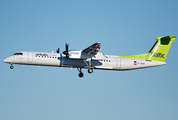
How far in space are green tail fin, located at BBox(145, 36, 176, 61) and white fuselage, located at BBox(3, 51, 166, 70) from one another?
192cm

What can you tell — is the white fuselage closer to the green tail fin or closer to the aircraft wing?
the aircraft wing

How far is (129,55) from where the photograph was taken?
33.9m

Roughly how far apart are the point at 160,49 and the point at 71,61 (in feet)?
36.7

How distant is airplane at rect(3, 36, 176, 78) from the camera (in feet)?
100

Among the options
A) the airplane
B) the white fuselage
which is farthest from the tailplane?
the white fuselage

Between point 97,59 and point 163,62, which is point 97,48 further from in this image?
point 163,62

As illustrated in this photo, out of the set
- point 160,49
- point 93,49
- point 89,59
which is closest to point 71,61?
point 89,59

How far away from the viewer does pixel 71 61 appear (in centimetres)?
3114

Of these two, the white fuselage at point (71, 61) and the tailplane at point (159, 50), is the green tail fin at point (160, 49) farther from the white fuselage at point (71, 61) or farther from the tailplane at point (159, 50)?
the white fuselage at point (71, 61)

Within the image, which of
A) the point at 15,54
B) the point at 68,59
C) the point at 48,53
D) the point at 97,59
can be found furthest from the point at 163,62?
the point at 15,54

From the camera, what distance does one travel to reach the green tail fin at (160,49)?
33.9 metres

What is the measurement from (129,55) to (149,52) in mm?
2499

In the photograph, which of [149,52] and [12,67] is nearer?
[12,67]

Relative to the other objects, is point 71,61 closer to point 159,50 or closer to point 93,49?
point 93,49
